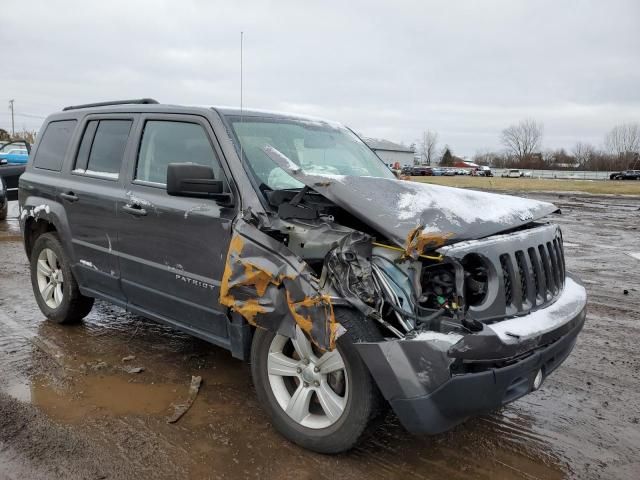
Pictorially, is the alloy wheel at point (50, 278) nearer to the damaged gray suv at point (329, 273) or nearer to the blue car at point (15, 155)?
the damaged gray suv at point (329, 273)

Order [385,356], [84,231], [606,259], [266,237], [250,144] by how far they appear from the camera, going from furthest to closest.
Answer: [606,259] → [84,231] → [250,144] → [266,237] → [385,356]

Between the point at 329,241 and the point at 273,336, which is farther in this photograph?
the point at 273,336

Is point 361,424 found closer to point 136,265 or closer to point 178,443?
point 178,443

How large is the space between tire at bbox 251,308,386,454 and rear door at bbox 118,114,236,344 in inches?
17.0

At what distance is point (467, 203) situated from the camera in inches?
126

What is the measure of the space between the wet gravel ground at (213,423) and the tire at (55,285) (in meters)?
0.16

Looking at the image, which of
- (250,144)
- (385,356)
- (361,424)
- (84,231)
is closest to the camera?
(385,356)

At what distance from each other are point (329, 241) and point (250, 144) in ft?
3.76

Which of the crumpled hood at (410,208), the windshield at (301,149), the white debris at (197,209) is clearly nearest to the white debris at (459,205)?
the crumpled hood at (410,208)

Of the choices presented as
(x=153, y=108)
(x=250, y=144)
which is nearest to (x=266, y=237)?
(x=250, y=144)

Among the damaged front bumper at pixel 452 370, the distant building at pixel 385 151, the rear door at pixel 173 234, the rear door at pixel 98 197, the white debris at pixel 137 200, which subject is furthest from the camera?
the distant building at pixel 385 151

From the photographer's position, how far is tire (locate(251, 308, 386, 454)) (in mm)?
2723

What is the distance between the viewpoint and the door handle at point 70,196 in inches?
182

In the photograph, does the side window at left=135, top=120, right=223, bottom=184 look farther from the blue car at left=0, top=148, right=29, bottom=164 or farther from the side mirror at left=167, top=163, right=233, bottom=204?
the blue car at left=0, top=148, right=29, bottom=164
